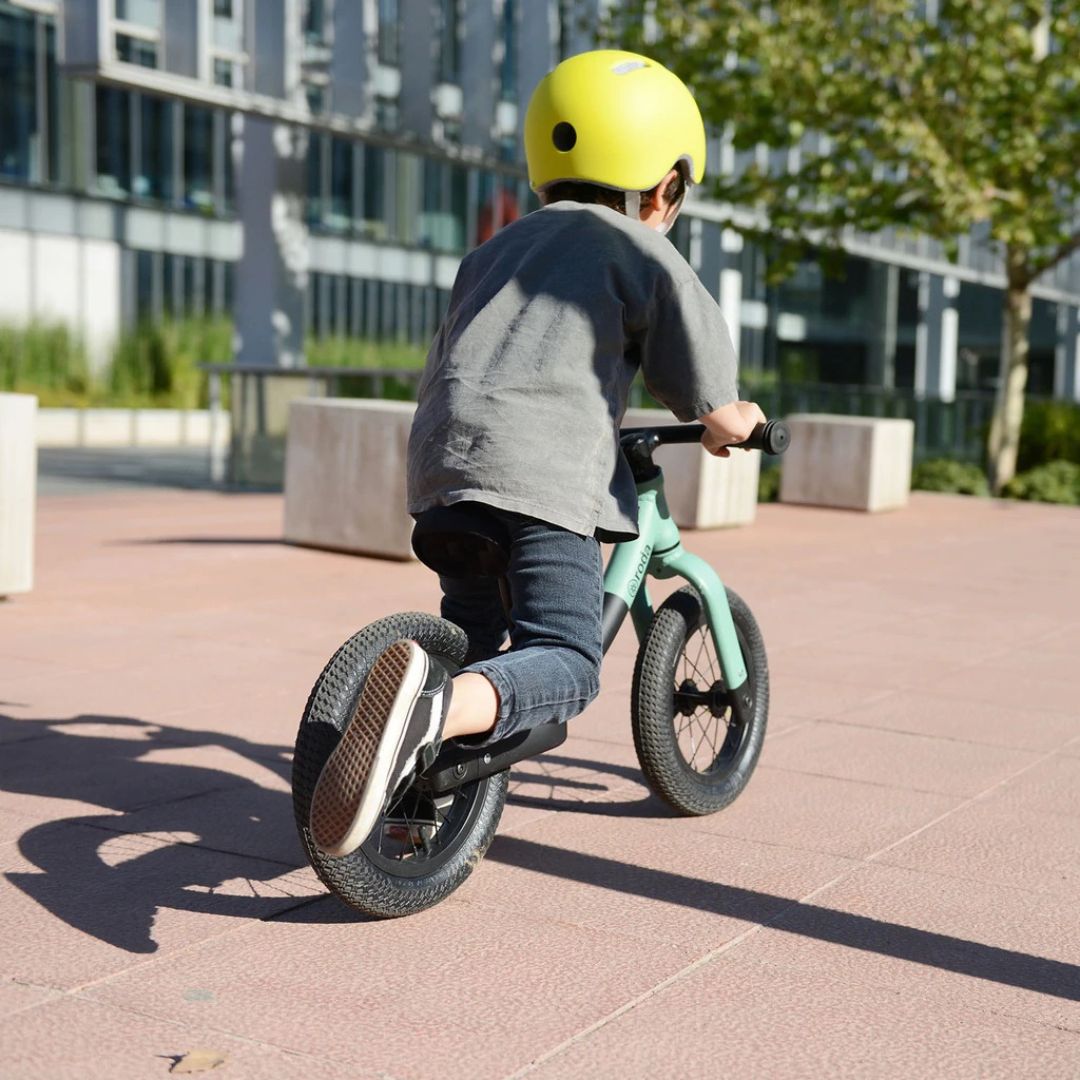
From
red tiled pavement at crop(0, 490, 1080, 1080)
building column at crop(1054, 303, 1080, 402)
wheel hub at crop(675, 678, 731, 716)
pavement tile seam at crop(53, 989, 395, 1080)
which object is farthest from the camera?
building column at crop(1054, 303, 1080, 402)

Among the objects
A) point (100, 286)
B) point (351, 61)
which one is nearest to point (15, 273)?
point (100, 286)

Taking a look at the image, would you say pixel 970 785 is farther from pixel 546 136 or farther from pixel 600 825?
pixel 546 136

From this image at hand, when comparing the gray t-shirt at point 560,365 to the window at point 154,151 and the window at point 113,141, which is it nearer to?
the window at point 113,141

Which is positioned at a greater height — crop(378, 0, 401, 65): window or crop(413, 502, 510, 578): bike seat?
crop(378, 0, 401, 65): window

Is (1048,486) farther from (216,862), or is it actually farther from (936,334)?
(936,334)

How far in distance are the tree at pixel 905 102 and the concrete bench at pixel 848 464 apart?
234 cm

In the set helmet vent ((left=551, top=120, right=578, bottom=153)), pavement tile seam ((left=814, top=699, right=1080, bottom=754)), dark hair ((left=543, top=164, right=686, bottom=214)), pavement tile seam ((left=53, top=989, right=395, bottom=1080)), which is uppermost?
helmet vent ((left=551, top=120, right=578, bottom=153))

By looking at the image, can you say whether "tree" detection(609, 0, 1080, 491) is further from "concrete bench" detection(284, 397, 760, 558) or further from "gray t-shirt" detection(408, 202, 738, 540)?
"gray t-shirt" detection(408, 202, 738, 540)

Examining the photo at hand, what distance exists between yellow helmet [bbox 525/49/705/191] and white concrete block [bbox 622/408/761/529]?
9.75 meters

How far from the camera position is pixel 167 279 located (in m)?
37.3

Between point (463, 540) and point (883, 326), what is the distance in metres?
36.3

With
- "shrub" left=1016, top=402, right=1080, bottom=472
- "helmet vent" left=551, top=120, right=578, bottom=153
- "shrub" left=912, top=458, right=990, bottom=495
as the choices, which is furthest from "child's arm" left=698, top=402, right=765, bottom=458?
"shrub" left=1016, top=402, right=1080, bottom=472

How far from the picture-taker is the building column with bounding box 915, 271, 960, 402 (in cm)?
3809

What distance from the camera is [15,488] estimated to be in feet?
27.0
